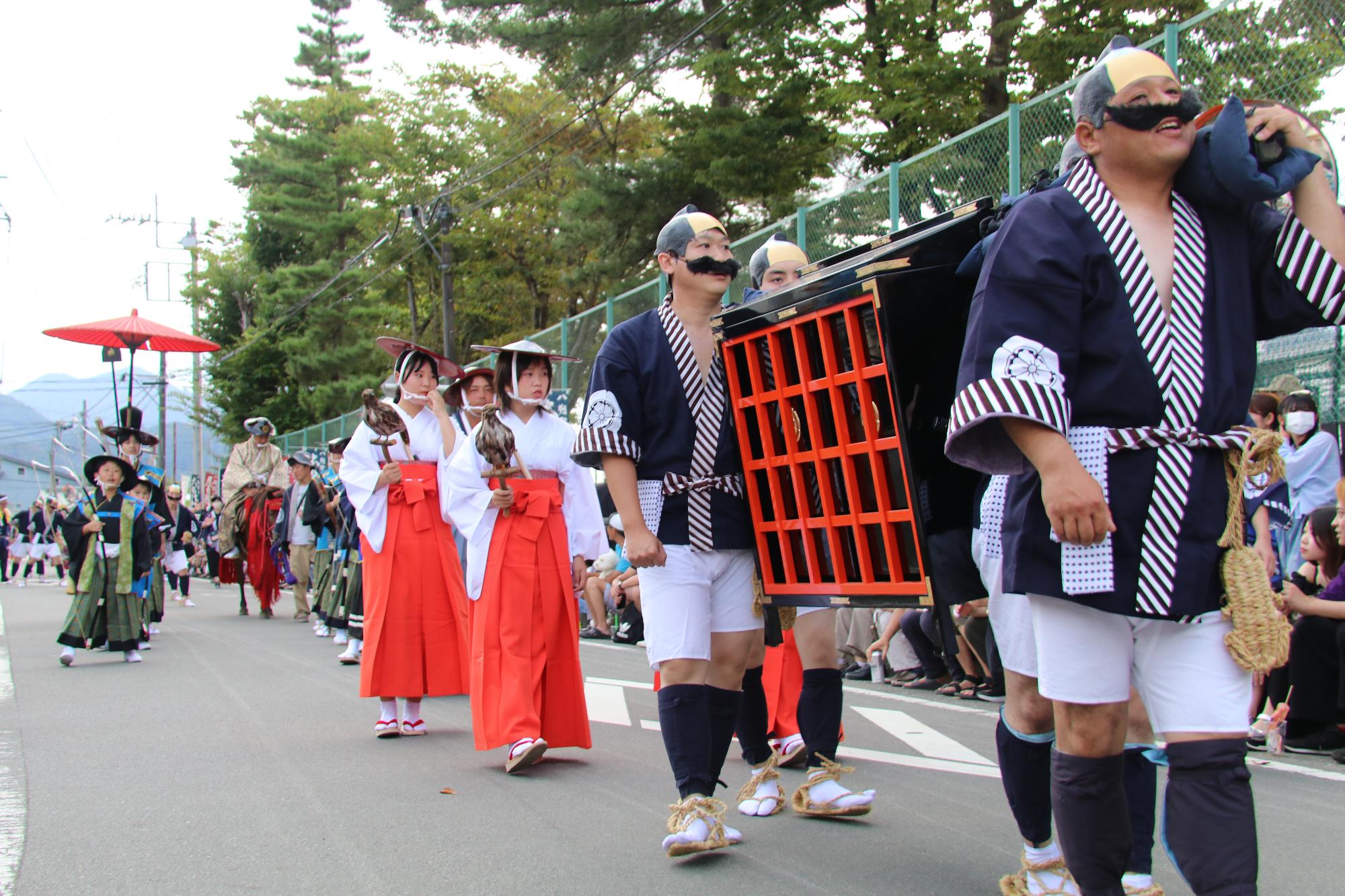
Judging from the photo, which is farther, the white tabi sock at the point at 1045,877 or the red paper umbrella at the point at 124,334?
the red paper umbrella at the point at 124,334

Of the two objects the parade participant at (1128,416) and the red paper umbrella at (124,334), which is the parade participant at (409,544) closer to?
the parade participant at (1128,416)

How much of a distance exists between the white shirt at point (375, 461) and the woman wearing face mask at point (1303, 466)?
5.01 m

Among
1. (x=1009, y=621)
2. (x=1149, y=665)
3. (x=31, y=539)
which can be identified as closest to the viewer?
Result: (x=1149, y=665)

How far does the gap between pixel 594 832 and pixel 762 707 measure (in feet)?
3.29

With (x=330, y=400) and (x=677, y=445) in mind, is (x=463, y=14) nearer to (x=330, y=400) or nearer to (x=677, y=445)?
(x=677, y=445)

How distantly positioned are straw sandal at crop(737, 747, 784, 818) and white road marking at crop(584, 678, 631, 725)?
218cm

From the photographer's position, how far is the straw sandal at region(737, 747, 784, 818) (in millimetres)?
4672

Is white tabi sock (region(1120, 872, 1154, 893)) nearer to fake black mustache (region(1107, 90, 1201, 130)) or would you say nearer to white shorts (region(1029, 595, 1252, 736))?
white shorts (region(1029, 595, 1252, 736))

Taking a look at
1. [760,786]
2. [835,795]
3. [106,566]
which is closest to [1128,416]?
[835,795]

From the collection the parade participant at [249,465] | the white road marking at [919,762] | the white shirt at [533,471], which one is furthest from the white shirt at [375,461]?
the parade participant at [249,465]

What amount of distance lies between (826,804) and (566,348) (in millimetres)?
14156

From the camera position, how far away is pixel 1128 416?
8.91 feet

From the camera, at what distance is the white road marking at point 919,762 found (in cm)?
566

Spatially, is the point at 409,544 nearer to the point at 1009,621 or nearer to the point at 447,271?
the point at 1009,621
